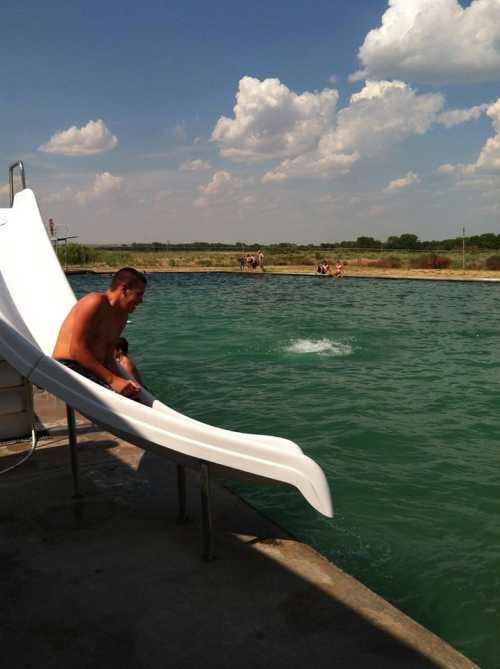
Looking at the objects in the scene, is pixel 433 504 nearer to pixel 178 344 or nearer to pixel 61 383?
pixel 61 383

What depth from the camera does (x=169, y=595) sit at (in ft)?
8.38

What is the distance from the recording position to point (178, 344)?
11.9 metres

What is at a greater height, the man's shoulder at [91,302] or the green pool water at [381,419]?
the man's shoulder at [91,302]

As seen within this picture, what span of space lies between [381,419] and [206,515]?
4222 mm

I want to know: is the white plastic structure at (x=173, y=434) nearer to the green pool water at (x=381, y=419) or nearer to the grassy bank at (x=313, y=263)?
the green pool water at (x=381, y=419)

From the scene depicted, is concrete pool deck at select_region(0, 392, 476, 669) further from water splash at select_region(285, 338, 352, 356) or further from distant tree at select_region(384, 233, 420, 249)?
distant tree at select_region(384, 233, 420, 249)

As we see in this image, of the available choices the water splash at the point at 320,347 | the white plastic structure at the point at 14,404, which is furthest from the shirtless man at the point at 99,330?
the water splash at the point at 320,347

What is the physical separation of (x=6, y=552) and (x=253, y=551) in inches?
48.8

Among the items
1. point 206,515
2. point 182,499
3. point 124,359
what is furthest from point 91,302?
point 124,359

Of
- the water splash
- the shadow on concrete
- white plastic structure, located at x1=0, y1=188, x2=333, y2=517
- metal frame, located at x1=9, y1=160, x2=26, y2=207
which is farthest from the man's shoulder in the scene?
the water splash

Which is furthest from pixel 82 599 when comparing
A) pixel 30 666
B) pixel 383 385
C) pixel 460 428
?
pixel 383 385

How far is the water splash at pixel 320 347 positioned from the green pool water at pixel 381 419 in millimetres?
58

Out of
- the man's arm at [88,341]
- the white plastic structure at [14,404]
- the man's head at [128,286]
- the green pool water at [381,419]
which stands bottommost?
the green pool water at [381,419]

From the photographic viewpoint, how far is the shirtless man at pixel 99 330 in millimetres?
3219
